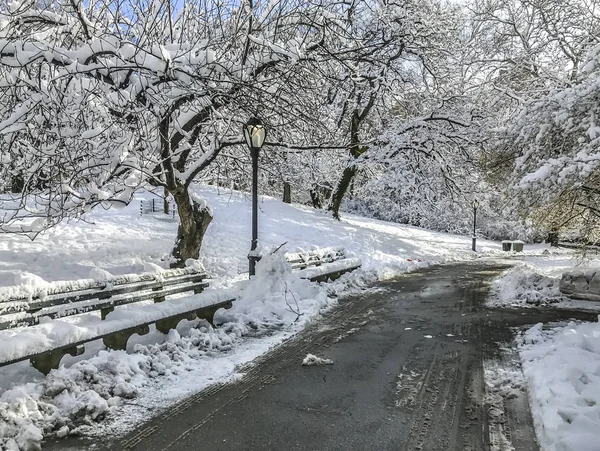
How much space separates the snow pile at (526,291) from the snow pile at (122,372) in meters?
4.72

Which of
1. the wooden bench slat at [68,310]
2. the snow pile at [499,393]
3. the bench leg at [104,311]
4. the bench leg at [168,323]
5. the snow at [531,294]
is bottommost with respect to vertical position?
the snow at [531,294]

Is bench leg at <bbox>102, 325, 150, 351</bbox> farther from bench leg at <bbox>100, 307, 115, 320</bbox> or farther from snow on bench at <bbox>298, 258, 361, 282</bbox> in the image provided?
snow on bench at <bbox>298, 258, 361, 282</bbox>

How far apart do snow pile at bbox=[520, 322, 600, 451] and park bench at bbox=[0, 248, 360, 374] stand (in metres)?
4.43

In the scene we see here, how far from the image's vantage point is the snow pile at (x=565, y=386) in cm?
342

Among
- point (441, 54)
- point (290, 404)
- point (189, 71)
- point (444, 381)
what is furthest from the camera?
point (441, 54)

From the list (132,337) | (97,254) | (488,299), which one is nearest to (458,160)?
(488,299)

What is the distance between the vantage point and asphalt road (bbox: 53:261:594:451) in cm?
362

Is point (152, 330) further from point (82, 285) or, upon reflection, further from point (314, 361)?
point (314, 361)

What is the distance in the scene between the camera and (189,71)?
5430mm

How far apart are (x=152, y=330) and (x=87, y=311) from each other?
1.05 metres

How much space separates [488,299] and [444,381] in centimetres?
595

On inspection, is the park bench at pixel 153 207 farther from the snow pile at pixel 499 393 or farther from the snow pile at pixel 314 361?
the snow pile at pixel 499 393

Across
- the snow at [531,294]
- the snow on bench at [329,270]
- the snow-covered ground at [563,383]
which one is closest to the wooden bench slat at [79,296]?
the snow on bench at [329,270]

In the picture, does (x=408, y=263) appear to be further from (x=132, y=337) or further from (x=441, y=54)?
(x=132, y=337)
